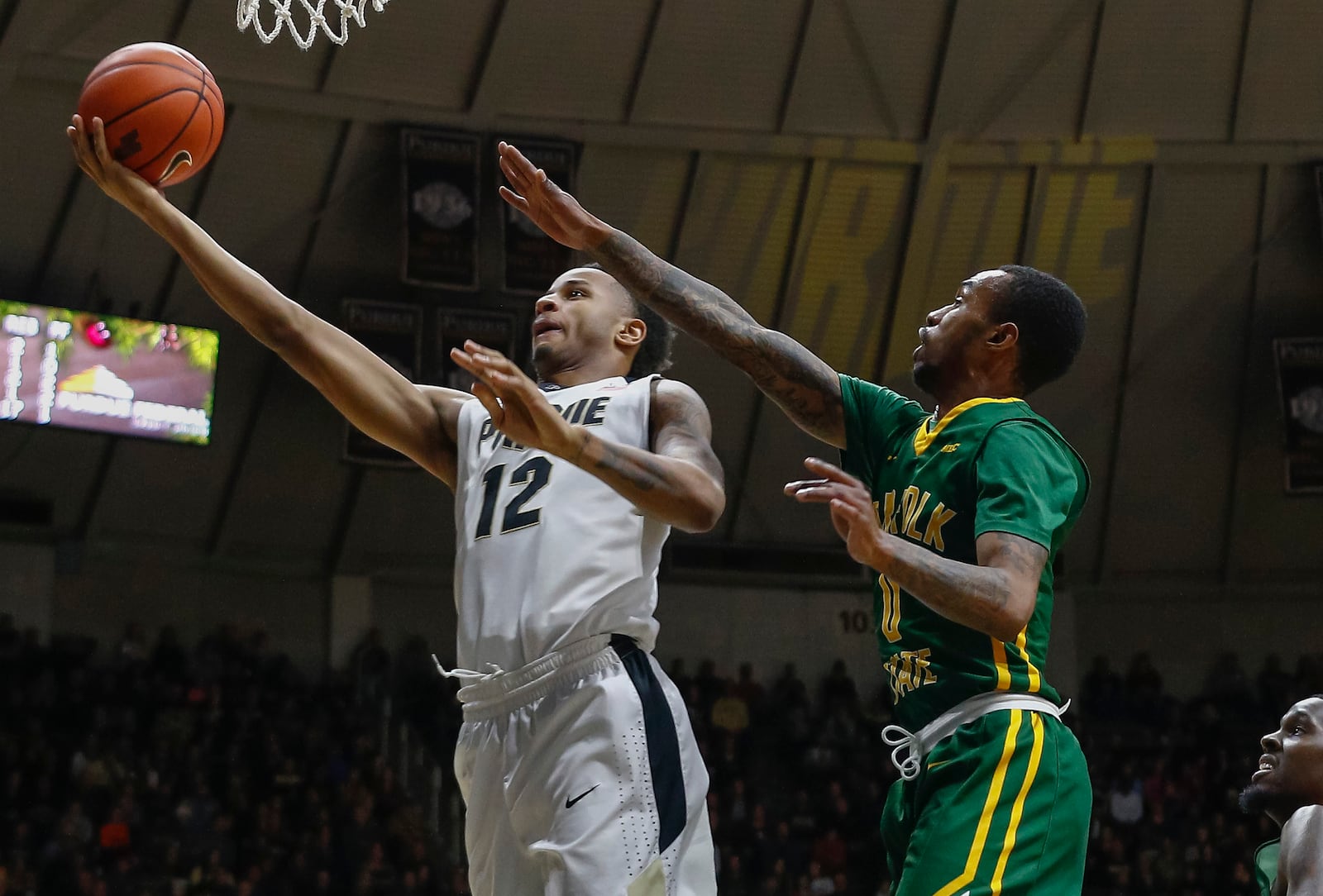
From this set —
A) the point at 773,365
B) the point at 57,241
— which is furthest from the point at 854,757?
the point at 773,365

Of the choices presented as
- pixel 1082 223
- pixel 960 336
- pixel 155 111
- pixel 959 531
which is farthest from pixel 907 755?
pixel 1082 223

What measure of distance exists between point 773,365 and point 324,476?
53.6ft

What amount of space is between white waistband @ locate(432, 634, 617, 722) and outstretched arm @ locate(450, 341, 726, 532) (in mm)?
365

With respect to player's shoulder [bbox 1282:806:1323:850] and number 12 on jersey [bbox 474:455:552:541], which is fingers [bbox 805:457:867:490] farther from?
player's shoulder [bbox 1282:806:1323:850]

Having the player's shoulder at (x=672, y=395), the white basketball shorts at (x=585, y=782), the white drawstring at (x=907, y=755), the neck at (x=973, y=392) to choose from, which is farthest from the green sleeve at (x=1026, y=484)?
the white basketball shorts at (x=585, y=782)

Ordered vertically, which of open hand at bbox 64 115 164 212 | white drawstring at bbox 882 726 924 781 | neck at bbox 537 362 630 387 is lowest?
white drawstring at bbox 882 726 924 781

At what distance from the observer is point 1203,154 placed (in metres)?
18.5

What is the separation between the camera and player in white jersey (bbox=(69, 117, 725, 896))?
3.54 m

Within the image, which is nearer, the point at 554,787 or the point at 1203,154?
the point at 554,787

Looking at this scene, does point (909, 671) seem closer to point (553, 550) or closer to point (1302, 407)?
point (553, 550)

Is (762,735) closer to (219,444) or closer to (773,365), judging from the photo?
(219,444)

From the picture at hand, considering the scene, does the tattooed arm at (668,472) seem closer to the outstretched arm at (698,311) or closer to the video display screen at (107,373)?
the outstretched arm at (698,311)

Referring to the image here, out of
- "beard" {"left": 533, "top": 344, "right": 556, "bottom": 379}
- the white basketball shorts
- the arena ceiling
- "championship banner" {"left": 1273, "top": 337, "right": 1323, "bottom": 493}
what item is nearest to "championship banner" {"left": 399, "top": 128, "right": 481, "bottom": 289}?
the arena ceiling

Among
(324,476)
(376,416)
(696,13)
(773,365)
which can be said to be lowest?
(376,416)
